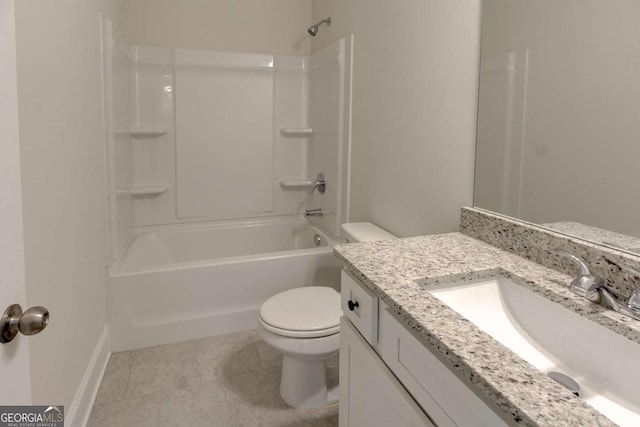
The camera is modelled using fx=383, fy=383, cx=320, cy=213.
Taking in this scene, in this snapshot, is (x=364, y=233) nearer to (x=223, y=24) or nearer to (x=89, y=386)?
(x=89, y=386)

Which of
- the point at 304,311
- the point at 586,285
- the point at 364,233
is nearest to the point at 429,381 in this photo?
the point at 586,285

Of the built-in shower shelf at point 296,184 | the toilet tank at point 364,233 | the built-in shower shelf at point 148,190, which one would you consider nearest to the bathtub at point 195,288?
the built-in shower shelf at point 148,190

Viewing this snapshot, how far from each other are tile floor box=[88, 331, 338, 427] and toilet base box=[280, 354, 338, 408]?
0.11ft

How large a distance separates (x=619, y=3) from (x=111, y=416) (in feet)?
Result: 7.23

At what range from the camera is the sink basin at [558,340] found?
28.0 inches

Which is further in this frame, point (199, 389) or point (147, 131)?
point (147, 131)

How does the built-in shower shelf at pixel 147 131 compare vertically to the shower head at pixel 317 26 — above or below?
below

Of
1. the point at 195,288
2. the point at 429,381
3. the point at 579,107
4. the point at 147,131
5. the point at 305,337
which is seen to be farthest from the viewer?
the point at 147,131

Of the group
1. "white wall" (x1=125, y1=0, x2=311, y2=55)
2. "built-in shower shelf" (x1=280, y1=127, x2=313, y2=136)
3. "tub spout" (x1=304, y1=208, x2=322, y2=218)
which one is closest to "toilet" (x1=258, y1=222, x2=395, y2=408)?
"tub spout" (x1=304, y1=208, x2=322, y2=218)

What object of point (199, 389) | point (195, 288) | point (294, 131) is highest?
point (294, 131)

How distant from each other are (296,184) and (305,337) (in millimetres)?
1780

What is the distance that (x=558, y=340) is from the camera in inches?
33.9

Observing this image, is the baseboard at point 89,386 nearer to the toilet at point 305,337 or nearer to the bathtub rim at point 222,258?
the bathtub rim at point 222,258

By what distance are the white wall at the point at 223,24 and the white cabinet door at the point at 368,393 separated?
257 cm
